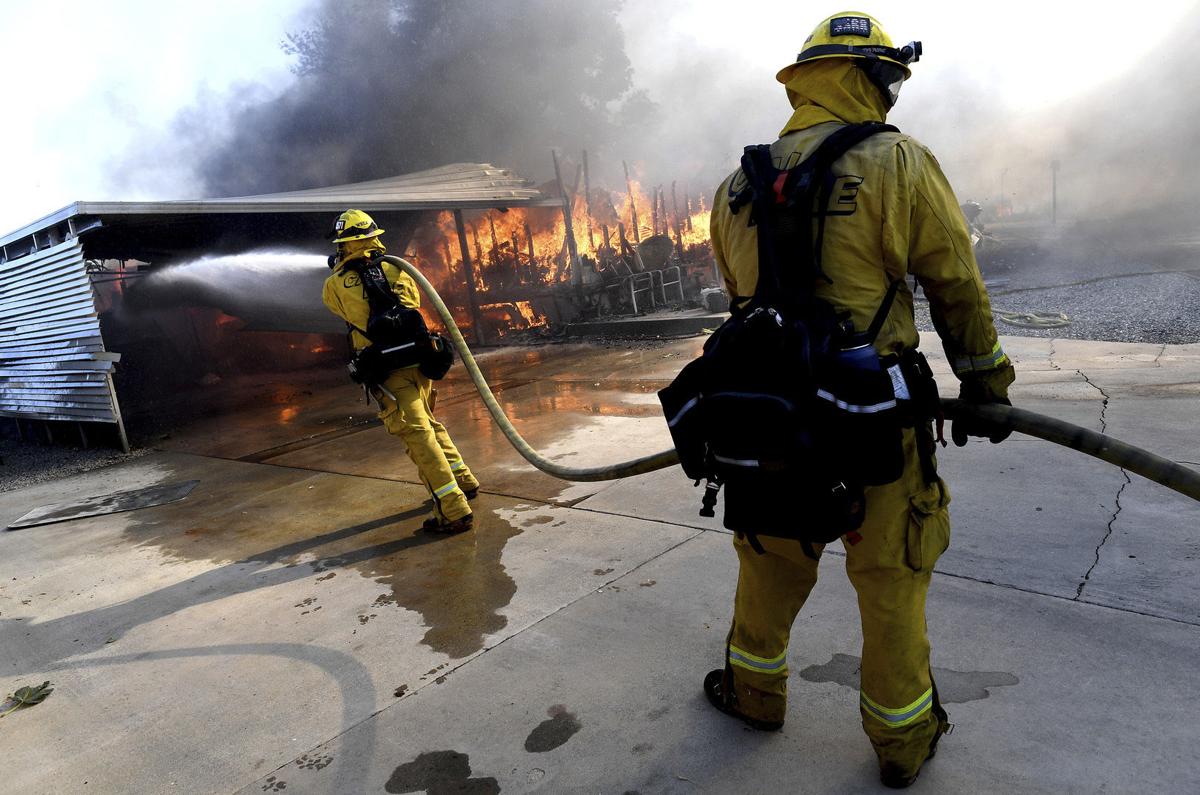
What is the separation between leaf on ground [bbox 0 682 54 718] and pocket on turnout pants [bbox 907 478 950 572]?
10.8 ft

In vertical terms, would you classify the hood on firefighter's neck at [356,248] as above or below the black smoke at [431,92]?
below

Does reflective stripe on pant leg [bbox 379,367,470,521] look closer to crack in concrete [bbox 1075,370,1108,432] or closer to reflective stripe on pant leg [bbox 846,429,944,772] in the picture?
reflective stripe on pant leg [bbox 846,429,944,772]

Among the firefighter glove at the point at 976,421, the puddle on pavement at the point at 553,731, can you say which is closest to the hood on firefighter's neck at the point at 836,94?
the firefighter glove at the point at 976,421

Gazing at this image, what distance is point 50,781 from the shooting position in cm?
242

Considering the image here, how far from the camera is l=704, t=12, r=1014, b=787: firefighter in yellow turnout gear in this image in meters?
1.83

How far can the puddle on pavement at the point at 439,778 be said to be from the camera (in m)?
2.13

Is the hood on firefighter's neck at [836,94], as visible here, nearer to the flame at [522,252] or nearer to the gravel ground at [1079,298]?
the gravel ground at [1079,298]

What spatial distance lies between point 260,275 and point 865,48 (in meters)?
14.0

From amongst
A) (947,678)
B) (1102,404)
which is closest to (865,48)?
(947,678)

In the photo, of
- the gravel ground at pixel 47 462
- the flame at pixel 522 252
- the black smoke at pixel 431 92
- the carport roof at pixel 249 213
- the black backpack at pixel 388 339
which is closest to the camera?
the black backpack at pixel 388 339

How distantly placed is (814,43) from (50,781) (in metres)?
3.26

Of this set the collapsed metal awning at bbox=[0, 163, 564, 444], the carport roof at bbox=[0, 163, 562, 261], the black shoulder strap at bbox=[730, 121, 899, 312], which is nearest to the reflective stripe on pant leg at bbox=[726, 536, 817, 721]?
the black shoulder strap at bbox=[730, 121, 899, 312]

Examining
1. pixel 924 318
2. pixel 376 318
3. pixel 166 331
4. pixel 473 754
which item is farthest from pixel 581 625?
pixel 166 331

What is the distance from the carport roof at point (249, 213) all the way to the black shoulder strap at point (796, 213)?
26.9 feet
